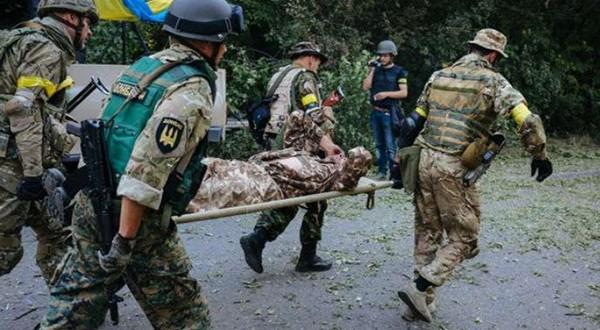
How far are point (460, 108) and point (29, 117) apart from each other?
264 centimetres

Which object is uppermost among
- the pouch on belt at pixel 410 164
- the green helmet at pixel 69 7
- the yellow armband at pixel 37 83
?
the green helmet at pixel 69 7

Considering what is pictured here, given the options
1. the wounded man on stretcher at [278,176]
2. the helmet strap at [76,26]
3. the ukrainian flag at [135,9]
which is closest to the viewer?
the helmet strap at [76,26]

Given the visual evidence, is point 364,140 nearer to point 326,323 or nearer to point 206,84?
point 326,323

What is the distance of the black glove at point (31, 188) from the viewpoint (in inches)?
131

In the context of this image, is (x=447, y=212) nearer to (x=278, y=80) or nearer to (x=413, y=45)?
(x=278, y=80)

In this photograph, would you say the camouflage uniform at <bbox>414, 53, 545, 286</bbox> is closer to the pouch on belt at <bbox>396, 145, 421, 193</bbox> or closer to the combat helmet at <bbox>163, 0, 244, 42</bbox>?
the pouch on belt at <bbox>396, 145, 421, 193</bbox>

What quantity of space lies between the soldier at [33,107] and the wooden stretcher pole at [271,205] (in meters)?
0.83

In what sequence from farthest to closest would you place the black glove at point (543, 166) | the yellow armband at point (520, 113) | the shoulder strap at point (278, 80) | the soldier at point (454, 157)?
the shoulder strap at point (278, 80), the soldier at point (454, 157), the black glove at point (543, 166), the yellow armband at point (520, 113)

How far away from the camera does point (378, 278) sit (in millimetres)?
5094

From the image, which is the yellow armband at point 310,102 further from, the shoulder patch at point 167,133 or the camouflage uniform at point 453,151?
the shoulder patch at point 167,133

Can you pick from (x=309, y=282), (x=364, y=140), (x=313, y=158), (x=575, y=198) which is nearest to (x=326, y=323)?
(x=309, y=282)

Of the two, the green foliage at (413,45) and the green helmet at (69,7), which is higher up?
the green helmet at (69,7)

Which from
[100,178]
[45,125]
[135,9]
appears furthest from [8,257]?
[135,9]

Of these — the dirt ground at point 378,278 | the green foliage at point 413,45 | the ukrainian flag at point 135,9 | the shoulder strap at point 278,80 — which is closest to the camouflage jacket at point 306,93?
the shoulder strap at point 278,80
